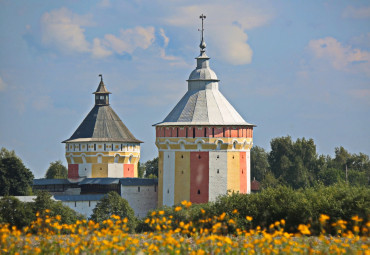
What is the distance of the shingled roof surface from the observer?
64.0m

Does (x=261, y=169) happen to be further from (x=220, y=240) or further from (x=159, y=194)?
(x=220, y=240)

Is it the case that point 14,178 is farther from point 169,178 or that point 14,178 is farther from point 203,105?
point 203,105

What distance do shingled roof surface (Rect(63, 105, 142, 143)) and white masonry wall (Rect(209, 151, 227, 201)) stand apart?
46.5 feet

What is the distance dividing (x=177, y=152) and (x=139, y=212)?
629 centimetres

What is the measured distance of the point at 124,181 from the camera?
58.2m

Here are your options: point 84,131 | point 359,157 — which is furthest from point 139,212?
point 359,157

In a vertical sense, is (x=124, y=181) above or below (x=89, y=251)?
above

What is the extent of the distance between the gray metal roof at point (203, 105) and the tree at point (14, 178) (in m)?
10.8

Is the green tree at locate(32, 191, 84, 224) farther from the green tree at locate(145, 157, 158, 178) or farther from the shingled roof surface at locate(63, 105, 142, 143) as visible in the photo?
the green tree at locate(145, 157, 158, 178)

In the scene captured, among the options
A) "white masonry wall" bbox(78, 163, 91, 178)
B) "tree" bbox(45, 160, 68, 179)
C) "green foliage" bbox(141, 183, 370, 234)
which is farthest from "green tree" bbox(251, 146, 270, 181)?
"green foliage" bbox(141, 183, 370, 234)

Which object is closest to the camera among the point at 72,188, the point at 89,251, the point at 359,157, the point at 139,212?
the point at 89,251

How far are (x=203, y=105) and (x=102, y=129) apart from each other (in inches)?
547

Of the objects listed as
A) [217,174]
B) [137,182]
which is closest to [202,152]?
[217,174]

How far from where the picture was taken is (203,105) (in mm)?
53156
